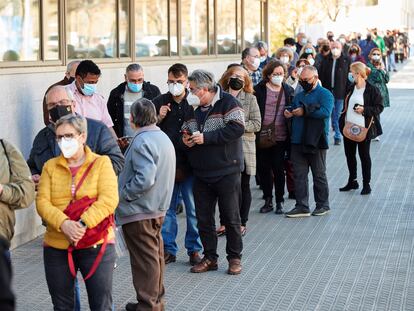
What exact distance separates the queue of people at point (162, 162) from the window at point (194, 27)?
1870 mm

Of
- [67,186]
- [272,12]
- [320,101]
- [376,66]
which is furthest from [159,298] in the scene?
[272,12]

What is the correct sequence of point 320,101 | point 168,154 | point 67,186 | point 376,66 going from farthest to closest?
point 376,66 → point 320,101 → point 168,154 → point 67,186

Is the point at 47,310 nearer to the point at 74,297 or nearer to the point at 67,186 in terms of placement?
the point at 74,297

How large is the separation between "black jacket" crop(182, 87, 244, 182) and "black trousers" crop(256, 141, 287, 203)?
343cm

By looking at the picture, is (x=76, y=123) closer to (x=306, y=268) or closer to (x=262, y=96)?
(x=306, y=268)

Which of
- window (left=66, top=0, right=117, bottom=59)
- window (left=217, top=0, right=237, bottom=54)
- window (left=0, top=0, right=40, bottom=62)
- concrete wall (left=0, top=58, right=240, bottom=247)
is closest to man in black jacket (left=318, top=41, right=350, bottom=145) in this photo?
window (left=217, top=0, right=237, bottom=54)

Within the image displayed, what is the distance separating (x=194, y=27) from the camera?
59.2ft

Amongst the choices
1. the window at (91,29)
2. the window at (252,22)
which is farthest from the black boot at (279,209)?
the window at (252,22)

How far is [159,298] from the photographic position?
25.8 feet

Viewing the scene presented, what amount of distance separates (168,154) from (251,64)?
6.10m

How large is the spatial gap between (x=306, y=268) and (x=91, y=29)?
15.8ft

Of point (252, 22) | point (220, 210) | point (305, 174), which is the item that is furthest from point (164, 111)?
point (252, 22)

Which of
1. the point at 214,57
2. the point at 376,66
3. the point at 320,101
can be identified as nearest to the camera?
the point at 320,101

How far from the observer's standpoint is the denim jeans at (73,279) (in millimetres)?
6480
